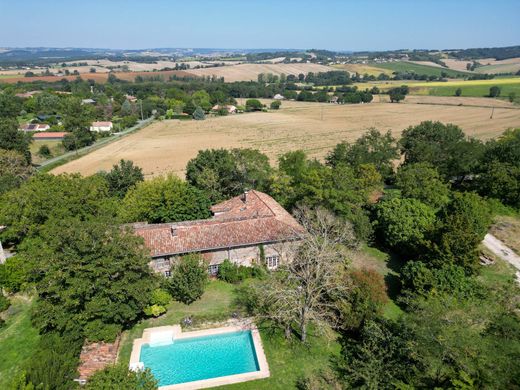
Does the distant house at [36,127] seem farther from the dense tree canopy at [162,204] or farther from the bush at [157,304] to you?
the bush at [157,304]

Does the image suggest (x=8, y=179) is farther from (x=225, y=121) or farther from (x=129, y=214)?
(x=225, y=121)

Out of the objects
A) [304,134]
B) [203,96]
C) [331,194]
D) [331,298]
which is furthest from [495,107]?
[331,298]

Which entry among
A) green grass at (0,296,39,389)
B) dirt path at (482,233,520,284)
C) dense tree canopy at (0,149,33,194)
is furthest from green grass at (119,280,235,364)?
dense tree canopy at (0,149,33,194)

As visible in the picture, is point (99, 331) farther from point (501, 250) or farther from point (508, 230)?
point (508, 230)

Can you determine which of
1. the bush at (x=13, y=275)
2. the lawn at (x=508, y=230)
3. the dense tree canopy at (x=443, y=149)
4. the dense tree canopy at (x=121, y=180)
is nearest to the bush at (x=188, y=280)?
the bush at (x=13, y=275)

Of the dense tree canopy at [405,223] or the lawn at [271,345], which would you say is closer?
the lawn at [271,345]

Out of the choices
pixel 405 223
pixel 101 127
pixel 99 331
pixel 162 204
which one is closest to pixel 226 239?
pixel 162 204

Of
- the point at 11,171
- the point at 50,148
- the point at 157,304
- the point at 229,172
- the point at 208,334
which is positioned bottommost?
the point at 50,148
